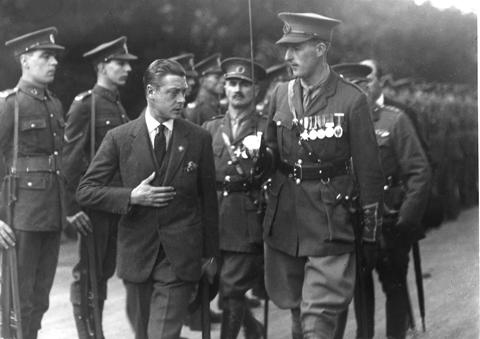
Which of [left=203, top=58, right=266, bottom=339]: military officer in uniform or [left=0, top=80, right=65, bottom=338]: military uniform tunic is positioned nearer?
[left=0, top=80, right=65, bottom=338]: military uniform tunic

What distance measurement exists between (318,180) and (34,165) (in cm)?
181

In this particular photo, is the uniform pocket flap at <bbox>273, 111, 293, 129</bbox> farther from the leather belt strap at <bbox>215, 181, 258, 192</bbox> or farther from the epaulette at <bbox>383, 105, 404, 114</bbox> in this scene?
the epaulette at <bbox>383, 105, 404, 114</bbox>

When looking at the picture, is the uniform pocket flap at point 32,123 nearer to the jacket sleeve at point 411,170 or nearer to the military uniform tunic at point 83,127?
the military uniform tunic at point 83,127

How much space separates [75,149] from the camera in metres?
6.46

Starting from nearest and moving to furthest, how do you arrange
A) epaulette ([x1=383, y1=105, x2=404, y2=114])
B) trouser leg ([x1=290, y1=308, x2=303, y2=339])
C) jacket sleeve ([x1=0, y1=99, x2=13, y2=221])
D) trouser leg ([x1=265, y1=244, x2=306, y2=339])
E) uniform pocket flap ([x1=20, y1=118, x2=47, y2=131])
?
trouser leg ([x1=265, y1=244, x2=306, y2=339]), trouser leg ([x1=290, y1=308, x2=303, y2=339]), jacket sleeve ([x1=0, y1=99, x2=13, y2=221]), uniform pocket flap ([x1=20, y1=118, x2=47, y2=131]), epaulette ([x1=383, y1=105, x2=404, y2=114])

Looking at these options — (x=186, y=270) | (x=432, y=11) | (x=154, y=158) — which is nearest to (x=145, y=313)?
(x=186, y=270)

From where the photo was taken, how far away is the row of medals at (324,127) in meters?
5.15

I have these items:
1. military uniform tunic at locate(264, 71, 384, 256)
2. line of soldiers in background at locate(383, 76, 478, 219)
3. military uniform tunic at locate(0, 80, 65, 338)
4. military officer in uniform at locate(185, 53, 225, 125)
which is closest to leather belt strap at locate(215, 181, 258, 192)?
military uniform tunic at locate(264, 71, 384, 256)

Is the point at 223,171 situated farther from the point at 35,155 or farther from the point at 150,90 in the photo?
the point at 150,90

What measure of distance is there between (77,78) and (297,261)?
2952mm

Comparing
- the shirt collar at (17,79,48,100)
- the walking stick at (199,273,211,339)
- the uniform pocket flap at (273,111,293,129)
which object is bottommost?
the walking stick at (199,273,211,339)

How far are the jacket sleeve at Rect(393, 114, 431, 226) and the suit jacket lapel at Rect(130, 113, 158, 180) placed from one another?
2002 millimetres

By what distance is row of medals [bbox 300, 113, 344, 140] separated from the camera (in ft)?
16.9

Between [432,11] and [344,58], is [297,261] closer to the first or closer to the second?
[432,11]
